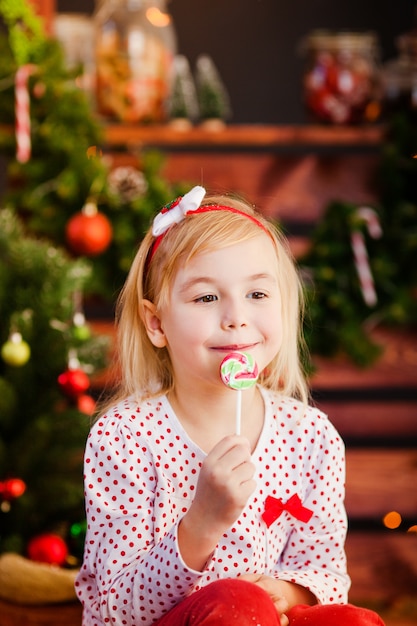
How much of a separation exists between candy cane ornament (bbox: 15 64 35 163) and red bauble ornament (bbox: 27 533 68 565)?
0.97 metres

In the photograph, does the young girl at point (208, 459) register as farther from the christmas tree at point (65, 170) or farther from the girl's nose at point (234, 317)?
the christmas tree at point (65, 170)

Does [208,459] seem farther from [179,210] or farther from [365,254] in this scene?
[365,254]

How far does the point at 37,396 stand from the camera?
2.14 meters

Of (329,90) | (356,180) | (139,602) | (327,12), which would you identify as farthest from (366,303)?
(139,602)

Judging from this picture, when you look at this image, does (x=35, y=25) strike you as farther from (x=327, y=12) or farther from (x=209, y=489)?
(x=209, y=489)

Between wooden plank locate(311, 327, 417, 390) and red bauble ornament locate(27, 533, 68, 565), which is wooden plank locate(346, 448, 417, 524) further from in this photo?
red bauble ornament locate(27, 533, 68, 565)

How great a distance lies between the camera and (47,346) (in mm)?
2104

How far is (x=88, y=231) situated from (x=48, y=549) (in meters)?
0.80

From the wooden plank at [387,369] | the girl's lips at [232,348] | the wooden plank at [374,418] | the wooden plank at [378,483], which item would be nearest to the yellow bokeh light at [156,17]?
the wooden plank at [387,369]

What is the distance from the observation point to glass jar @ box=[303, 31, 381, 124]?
106 inches

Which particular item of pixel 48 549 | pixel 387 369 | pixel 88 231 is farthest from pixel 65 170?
pixel 387 369

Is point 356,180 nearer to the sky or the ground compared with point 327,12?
nearer to the ground

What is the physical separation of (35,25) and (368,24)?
1.44 m

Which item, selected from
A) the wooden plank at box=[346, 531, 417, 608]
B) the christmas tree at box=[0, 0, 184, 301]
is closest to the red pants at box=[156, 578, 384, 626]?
the christmas tree at box=[0, 0, 184, 301]
